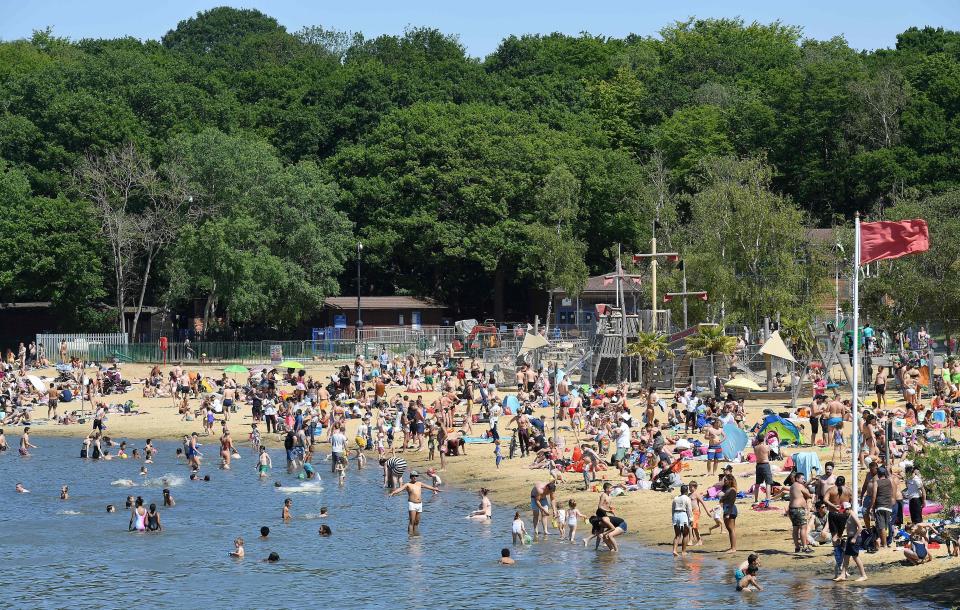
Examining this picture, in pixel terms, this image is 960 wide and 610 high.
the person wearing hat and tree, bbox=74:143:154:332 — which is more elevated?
tree, bbox=74:143:154:332

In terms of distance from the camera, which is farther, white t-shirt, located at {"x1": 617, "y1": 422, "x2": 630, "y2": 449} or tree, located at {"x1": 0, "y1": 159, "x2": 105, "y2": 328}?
tree, located at {"x1": 0, "y1": 159, "x2": 105, "y2": 328}

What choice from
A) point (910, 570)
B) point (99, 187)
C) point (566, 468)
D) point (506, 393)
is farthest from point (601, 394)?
point (99, 187)

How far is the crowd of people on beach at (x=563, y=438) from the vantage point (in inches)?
1017

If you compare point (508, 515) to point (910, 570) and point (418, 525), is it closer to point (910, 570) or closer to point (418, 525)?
point (418, 525)

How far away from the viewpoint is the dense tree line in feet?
230

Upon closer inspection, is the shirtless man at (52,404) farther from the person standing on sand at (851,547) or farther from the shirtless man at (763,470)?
the person standing on sand at (851,547)

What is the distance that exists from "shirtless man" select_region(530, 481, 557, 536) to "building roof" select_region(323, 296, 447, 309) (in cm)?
4526

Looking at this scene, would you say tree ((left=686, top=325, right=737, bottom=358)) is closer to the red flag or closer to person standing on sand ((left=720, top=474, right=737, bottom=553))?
the red flag

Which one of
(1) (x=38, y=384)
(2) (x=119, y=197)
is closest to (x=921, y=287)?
Answer: (1) (x=38, y=384)

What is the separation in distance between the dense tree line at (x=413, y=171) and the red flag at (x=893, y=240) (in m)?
27.1

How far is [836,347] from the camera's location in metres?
44.0

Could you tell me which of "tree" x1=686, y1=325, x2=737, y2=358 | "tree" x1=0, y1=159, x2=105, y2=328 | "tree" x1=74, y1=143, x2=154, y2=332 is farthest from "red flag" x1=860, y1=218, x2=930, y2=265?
"tree" x1=0, y1=159, x2=105, y2=328

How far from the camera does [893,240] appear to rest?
86.5ft

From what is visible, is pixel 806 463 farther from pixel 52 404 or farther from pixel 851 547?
pixel 52 404
